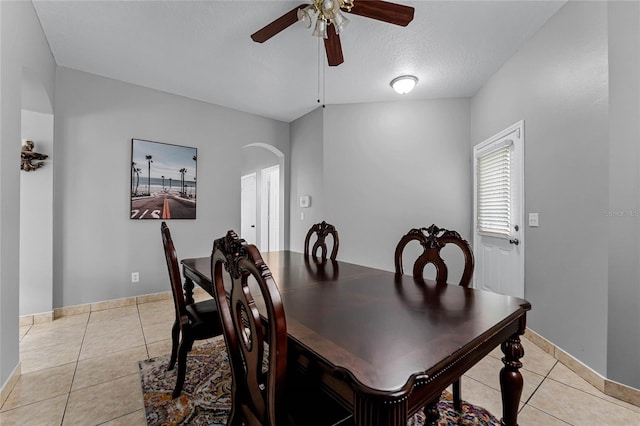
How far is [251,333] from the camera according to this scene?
889 millimetres

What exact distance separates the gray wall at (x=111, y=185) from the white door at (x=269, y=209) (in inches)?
76.8

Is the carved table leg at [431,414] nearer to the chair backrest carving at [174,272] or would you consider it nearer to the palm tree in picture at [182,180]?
the chair backrest carving at [174,272]

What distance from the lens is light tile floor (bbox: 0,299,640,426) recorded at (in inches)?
62.2

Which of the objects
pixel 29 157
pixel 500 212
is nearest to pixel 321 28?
pixel 500 212

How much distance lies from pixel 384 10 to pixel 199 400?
106 inches

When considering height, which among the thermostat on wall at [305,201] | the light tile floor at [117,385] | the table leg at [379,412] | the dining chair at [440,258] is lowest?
the light tile floor at [117,385]

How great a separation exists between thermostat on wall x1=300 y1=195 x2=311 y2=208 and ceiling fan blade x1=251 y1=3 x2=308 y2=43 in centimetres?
244

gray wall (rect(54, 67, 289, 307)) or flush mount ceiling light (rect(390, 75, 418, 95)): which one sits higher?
flush mount ceiling light (rect(390, 75, 418, 95))

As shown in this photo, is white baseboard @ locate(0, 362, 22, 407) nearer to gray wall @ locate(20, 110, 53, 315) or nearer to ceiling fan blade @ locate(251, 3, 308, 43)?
gray wall @ locate(20, 110, 53, 315)

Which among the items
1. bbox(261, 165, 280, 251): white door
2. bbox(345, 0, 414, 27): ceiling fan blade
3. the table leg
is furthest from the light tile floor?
bbox(261, 165, 280, 251): white door

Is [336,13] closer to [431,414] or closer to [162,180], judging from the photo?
[431,414]

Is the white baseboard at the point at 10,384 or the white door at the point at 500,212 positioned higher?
the white door at the point at 500,212

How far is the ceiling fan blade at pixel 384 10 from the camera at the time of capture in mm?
1793

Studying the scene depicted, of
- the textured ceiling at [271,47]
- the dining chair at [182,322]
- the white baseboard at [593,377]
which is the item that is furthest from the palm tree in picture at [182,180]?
the white baseboard at [593,377]
